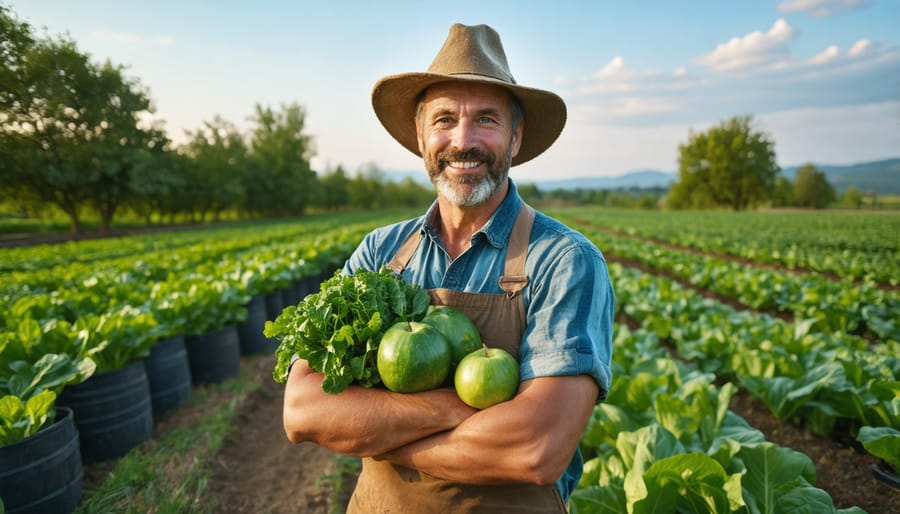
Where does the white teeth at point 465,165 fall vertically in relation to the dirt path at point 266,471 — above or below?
above

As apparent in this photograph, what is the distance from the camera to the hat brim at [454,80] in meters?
1.98

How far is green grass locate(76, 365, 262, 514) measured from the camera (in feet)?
11.4

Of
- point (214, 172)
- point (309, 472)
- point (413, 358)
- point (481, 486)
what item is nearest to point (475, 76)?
point (413, 358)

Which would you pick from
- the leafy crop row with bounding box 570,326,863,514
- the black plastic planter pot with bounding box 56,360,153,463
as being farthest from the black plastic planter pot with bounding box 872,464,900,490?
the black plastic planter pot with bounding box 56,360,153,463

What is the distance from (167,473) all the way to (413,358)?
3.74m

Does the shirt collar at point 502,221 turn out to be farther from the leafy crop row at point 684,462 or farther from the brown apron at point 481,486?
the leafy crop row at point 684,462

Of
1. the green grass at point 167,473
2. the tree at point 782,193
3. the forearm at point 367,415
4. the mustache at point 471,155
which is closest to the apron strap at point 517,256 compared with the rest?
the mustache at point 471,155

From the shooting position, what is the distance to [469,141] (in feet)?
6.23

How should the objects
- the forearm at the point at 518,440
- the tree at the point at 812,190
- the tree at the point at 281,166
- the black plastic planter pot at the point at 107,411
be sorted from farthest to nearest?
the tree at the point at 812,190 → the tree at the point at 281,166 → the black plastic planter pot at the point at 107,411 → the forearm at the point at 518,440

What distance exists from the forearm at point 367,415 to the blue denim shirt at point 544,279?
0.31m

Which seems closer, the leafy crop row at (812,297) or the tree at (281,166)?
the leafy crop row at (812,297)

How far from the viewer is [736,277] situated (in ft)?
36.1

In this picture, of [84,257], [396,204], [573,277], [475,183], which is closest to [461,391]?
[573,277]

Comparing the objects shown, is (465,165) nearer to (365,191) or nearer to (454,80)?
(454,80)
